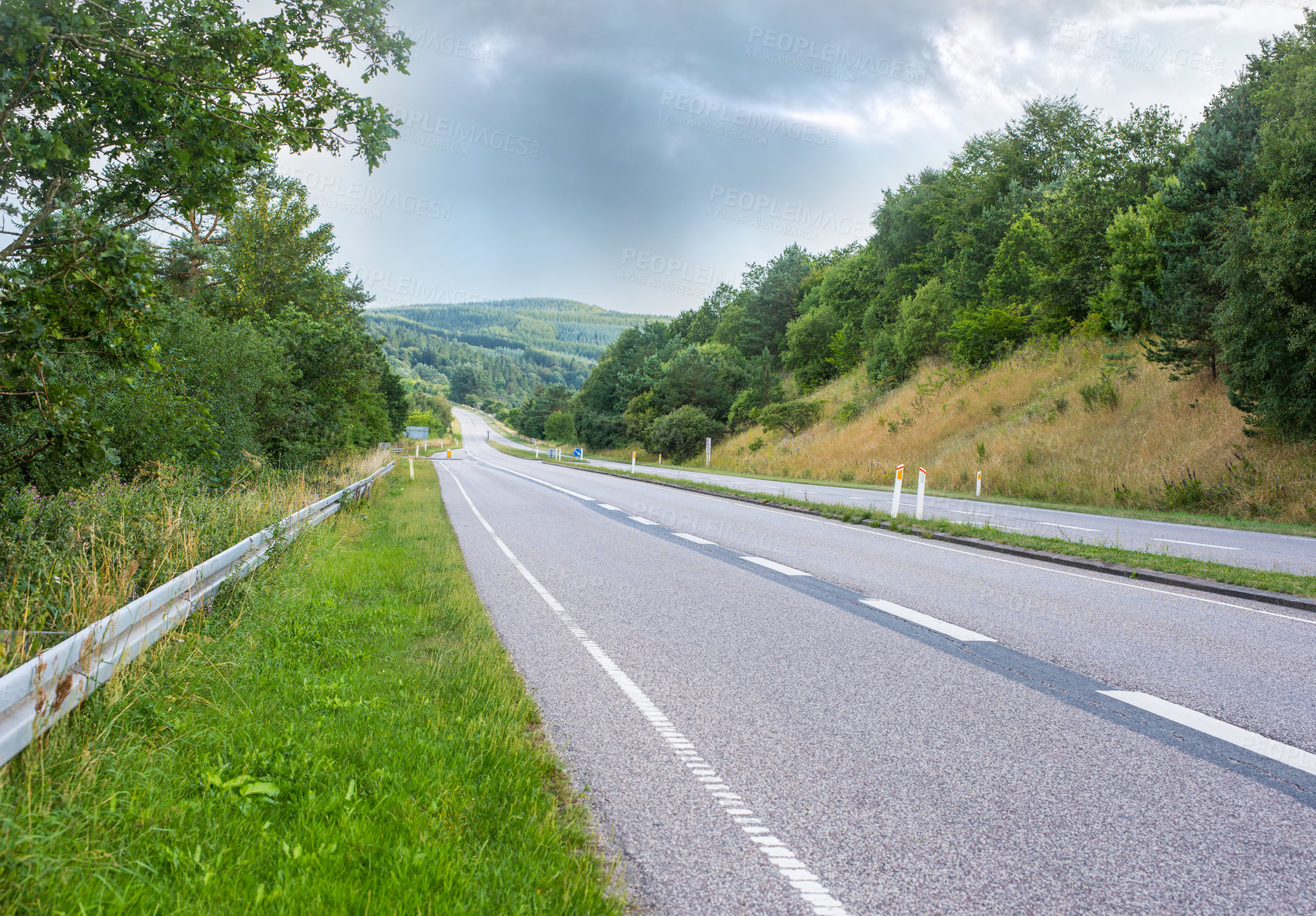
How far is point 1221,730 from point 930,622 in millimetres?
2602

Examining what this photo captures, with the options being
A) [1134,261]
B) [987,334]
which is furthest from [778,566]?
[987,334]

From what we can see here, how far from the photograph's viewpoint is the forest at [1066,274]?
1880 cm

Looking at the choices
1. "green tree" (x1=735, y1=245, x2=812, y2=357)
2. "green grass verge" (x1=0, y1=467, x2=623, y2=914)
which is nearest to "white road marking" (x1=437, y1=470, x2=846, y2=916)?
"green grass verge" (x1=0, y1=467, x2=623, y2=914)

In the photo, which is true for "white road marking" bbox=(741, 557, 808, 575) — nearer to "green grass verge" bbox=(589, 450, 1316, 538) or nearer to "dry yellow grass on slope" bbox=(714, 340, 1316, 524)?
"green grass verge" bbox=(589, 450, 1316, 538)

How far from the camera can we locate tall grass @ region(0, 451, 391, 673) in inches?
177

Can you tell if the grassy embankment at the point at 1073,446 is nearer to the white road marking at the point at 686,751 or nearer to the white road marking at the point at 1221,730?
the white road marking at the point at 1221,730

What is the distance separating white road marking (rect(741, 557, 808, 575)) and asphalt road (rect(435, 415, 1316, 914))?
65 centimetres

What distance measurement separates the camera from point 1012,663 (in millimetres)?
5398

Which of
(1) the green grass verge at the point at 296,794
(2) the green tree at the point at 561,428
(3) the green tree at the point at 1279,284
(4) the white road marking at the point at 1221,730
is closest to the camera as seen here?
(1) the green grass verge at the point at 296,794

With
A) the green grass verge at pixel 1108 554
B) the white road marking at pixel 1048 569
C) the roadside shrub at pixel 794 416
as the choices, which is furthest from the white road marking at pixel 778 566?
the roadside shrub at pixel 794 416

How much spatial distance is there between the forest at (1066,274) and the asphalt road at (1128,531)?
5965mm

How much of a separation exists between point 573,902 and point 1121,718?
340 cm

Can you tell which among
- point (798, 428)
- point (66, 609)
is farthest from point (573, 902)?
point (798, 428)

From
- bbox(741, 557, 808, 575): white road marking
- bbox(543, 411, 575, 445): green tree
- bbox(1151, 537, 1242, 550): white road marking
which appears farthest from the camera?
bbox(543, 411, 575, 445): green tree
